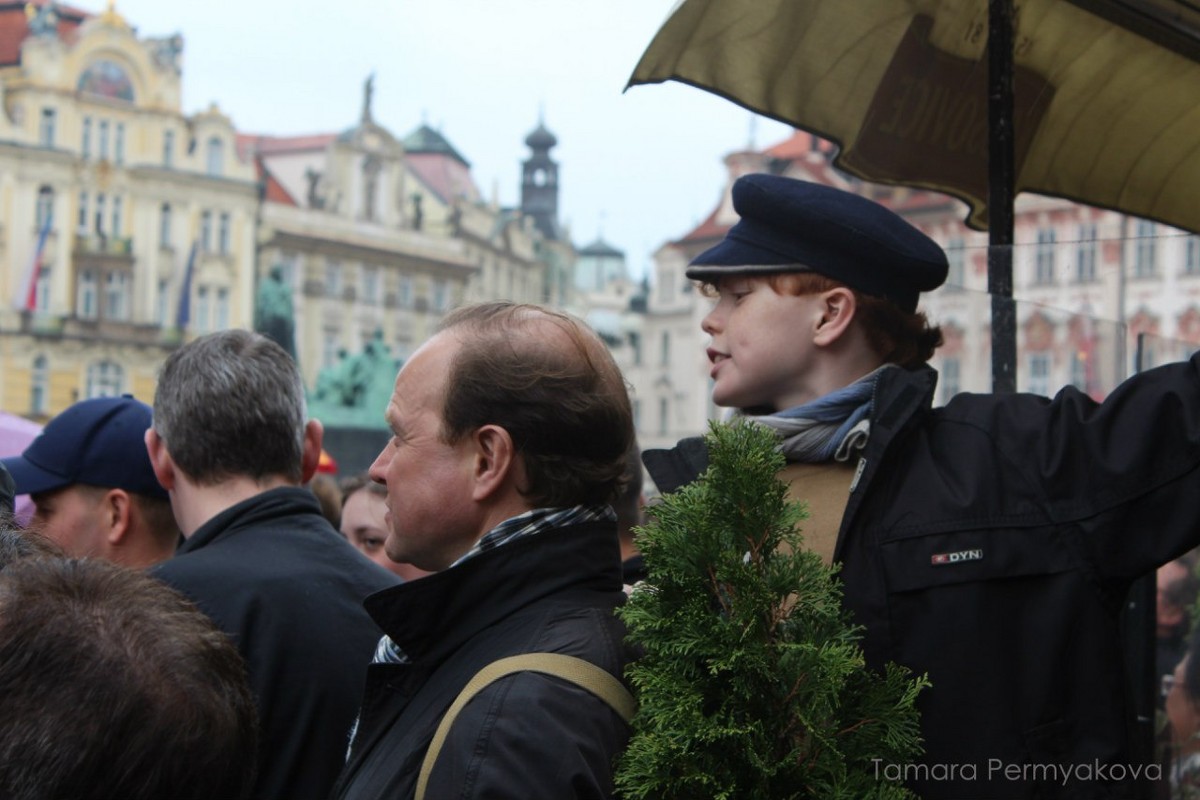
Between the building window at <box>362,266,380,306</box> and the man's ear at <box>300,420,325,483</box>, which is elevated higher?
the building window at <box>362,266,380,306</box>

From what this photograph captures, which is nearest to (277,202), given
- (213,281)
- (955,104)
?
(213,281)

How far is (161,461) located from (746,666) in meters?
1.58

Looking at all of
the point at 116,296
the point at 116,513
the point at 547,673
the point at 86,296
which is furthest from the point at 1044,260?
the point at 116,296

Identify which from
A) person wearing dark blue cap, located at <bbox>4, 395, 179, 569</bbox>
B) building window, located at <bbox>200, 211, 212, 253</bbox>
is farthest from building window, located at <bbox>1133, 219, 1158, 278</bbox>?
building window, located at <bbox>200, 211, 212, 253</bbox>

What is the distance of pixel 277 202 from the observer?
57.8 meters

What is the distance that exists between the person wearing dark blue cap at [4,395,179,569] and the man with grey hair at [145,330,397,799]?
31 centimetres

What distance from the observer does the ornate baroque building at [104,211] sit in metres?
48.4

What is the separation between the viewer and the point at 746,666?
5.54 feet

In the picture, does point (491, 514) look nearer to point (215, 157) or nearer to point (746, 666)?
point (746, 666)

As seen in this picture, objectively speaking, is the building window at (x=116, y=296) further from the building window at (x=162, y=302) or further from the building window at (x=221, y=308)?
the building window at (x=221, y=308)

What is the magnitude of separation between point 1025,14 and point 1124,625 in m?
1.11

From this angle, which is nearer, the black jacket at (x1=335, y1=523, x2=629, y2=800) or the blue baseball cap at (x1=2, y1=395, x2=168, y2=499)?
the black jacket at (x1=335, y1=523, x2=629, y2=800)

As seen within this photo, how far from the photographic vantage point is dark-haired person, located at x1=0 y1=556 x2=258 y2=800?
4.03ft

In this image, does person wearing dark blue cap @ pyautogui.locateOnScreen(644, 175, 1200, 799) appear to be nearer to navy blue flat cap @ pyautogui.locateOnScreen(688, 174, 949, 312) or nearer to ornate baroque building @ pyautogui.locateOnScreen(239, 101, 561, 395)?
navy blue flat cap @ pyautogui.locateOnScreen(688, 174, 949, 312)
